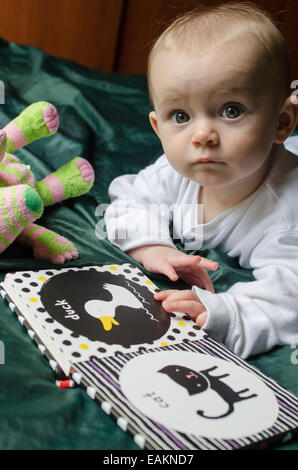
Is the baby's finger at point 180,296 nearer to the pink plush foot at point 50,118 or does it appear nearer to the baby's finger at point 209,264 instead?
the baby's finger at point 209,264

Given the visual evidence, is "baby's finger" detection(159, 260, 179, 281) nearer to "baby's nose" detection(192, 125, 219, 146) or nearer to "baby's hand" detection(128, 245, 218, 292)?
"baby's hand" detection(128, 245, 218, 292)

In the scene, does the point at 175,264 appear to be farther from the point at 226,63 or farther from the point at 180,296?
the point at 226,63

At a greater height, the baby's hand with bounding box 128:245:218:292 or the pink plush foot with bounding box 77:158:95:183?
the pink plush foot with bounding box 77:158:95:183

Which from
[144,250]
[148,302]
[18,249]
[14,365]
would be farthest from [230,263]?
[14,365]

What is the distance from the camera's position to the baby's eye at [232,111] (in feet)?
2.89

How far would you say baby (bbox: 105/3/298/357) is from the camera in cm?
84

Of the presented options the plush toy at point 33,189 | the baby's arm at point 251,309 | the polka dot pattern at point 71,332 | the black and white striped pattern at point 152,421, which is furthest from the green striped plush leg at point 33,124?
the black and white striped pattern at point 152,421

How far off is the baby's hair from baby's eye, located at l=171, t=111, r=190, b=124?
0.10 m

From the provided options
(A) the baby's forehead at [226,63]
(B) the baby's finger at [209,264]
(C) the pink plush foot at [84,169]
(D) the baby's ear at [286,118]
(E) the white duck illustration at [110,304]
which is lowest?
(E) the white duck illustration at [110,304]

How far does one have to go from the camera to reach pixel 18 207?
852mm

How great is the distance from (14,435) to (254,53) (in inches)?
25.5

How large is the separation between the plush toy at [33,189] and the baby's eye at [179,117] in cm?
26

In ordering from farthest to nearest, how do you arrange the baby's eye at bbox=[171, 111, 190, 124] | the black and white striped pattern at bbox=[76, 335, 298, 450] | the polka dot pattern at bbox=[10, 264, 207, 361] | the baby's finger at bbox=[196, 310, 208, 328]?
the baby's eye at bbox=[171, 111, 190, 124] → the baby's finger at bbox=[196, 310, 208, 328] → the polka dot pattern at bbox=[10, 264, 207, 361] → the black and white striped pattern at bbox=[76, 335, 298, 450]

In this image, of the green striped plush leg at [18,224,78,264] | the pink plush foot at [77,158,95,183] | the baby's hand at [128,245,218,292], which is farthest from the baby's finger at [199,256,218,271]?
the pink plush foot at [77,158,95,183]
